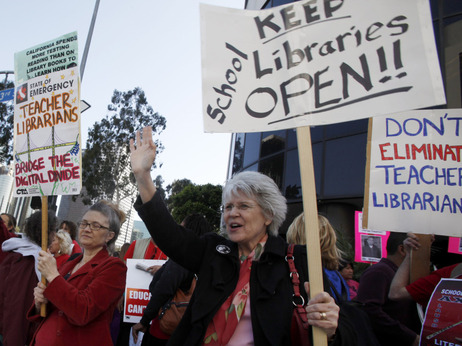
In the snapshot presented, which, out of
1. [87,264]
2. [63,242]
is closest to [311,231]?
[87,264]

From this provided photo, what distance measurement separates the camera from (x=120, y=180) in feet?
65.4

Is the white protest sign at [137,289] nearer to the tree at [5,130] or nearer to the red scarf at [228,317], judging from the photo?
the red scarf at [228,317]

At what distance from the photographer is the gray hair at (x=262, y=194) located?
2.05 metres

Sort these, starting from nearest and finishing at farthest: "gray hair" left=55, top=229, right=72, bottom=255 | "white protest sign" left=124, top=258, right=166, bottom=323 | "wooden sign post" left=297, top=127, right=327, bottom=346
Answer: "wooden sign post" left=297, top=127, right=327, bottom=346
"white protest sign" left=124, top=258, right=166, bottom=323
"gray hair" left=55, top=229, right=72, bottom=255

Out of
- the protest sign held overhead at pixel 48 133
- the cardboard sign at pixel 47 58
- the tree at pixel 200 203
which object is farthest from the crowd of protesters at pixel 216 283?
the tree at pixel 200 203

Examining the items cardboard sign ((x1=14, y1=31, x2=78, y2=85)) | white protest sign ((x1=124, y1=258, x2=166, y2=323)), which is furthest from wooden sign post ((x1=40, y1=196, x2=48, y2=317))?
white protest sign ((x1=124, y1=258, x2=166, y2=323))

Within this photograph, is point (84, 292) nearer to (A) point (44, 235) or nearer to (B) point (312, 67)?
(A) point (44, 235)

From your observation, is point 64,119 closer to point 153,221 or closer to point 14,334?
point 153,221

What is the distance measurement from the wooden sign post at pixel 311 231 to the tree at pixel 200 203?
2798 centimetres

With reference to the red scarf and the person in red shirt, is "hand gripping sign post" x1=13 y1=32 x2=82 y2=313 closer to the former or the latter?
the red scarf

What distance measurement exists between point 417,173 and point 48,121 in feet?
9.37

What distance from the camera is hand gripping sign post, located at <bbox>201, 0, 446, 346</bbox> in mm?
1610

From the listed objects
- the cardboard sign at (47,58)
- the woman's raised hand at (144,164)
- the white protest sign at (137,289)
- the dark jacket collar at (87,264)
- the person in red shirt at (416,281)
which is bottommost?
the white protest sign at (137,289)

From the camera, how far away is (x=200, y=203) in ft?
97.0
